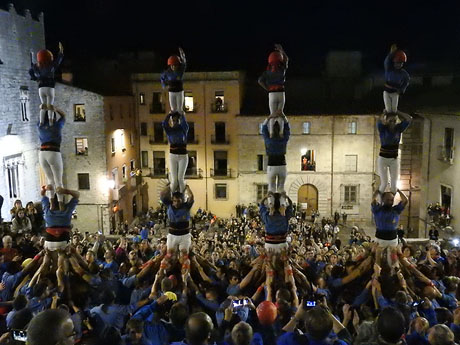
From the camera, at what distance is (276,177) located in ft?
37.8

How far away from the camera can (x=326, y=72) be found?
41.0 m

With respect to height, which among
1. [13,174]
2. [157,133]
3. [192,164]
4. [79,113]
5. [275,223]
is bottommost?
[192,164]

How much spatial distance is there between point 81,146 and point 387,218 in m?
26.9

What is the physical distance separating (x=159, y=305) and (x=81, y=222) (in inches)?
1108

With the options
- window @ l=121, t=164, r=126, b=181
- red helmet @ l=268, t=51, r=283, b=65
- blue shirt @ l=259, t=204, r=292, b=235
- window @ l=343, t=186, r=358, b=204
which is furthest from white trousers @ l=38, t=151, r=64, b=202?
window @ l=343, t=186, r=358, b=204

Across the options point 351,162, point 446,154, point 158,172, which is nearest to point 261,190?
point 351,162

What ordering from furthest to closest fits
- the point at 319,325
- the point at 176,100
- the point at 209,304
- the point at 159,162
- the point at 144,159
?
1. the point at 144,159
2. the point at 159,162
3. the point at 176,100
4. the point at 209,304
5. the point at 319,325

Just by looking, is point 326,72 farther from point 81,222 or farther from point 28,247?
point 28,247

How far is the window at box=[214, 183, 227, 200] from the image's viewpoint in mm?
38250

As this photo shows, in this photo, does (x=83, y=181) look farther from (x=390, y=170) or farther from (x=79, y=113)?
(x=390, y=170)

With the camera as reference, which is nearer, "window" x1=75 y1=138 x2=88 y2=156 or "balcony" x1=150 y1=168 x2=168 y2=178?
"window" x1=75 y1=138 x2=88 y2=156

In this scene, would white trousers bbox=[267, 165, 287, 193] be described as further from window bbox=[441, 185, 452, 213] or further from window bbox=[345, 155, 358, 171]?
window bbox=[345, 155, 358, 171]

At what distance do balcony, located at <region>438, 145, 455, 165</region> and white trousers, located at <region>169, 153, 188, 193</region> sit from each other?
20343 millimetres

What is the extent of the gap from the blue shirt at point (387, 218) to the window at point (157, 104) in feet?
97.2
